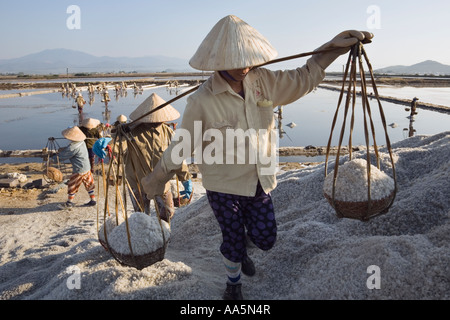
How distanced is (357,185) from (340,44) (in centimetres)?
68

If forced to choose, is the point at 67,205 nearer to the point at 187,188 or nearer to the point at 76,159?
the point at 76,159

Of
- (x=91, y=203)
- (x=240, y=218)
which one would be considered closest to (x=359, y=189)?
(x=240, y=218)

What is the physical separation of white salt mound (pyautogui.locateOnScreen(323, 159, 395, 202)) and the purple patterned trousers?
0.34 meters

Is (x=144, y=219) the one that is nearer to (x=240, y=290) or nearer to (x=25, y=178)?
(x=240, y=290)

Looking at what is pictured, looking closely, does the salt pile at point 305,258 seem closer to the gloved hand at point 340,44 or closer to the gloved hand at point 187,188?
the gloved hand at point 187,188

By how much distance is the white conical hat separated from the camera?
1504 mm

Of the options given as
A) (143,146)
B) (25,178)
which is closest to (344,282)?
(143,146)

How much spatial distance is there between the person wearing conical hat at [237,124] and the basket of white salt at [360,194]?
13.0 inches

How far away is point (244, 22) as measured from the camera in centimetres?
165

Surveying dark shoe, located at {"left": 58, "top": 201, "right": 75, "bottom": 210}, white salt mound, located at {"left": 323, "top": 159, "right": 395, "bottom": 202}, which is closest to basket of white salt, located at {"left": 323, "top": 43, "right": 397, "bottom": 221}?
white salt mound, located at {"left": 323, "top": 159, "right": 395, "bottom": 202}

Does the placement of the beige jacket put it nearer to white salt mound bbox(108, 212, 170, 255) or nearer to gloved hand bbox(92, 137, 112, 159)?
white salt mound bbox(108, 212, 170, 255)

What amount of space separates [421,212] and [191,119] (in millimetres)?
1622

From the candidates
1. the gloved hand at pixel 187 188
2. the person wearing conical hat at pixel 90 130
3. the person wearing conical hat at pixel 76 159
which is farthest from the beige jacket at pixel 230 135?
the person wearing conical hat at pixel 90 130

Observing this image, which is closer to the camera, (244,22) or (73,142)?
(244,22)
